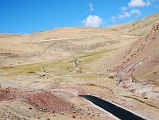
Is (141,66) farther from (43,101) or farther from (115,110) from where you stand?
(43,101)

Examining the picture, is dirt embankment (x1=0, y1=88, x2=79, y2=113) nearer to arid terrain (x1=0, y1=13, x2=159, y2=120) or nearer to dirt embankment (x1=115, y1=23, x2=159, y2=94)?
arid terrain (x1=0, y1=13, x2=159, y2=120)

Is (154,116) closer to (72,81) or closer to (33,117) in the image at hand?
(33,117)

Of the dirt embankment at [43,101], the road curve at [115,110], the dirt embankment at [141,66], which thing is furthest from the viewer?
the dirt embankment at [141,66]

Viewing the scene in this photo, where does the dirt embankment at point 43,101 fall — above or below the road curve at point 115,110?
above

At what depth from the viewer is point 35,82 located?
95875 millimetres

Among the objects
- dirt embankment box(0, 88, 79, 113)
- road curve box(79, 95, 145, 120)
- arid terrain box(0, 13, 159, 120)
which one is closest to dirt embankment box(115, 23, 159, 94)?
arid terrain box(0, 13, 159, 120)

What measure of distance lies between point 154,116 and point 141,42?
217 ft

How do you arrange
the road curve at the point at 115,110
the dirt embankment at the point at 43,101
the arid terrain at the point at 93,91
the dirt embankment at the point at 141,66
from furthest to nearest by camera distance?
the dirt embankment at the point at 141,66 → the road curve at the point at 115,110 → the dirt embankment at the point at 43,101 → the arid terrain at the point at 93,91

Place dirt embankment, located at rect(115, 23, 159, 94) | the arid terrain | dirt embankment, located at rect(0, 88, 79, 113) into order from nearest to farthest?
the arid terrain < dirt embankment, located at rect(0, 88, 79, 113) < dirt embankment, located at rect(115, 23, 159, 94)

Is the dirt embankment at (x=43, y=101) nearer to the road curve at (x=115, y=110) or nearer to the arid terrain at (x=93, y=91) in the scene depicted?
the arid terrain at (x=93, y=91)

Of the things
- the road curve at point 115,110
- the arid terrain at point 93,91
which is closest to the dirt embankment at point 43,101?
the arid terrain at point 93,91

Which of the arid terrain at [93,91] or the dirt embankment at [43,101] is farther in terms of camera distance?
the dirt embankment at [43,101]

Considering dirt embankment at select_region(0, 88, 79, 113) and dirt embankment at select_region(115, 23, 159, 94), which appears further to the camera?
dirt embankment at select_region(115, 23, 159, 94)

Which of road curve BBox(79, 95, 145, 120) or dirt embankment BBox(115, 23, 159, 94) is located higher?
dirt embankment BBox(115, 23, 159, 94)
